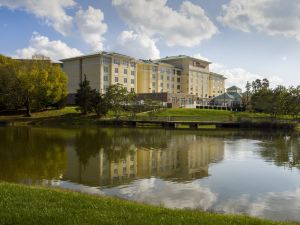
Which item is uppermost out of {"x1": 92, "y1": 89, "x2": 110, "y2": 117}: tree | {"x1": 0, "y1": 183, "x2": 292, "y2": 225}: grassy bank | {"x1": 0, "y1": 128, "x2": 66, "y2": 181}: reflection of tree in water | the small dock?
{"x1": 92, "y1": 89, "x2": 110, "y2": 117}: tree

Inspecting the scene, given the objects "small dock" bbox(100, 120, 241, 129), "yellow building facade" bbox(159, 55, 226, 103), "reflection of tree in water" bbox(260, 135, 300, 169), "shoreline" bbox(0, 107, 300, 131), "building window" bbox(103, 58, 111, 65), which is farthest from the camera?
"yellow building facade" bbox(159, 55, 226, 103)

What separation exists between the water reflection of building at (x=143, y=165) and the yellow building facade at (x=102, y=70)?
6304 centimetres

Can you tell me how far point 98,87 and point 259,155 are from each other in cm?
6905

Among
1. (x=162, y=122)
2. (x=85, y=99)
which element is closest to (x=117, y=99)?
(x=85, y=99)

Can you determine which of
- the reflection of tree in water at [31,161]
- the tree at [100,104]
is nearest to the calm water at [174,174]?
Answer: the reflection of tree in water at [31,161]

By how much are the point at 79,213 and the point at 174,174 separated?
13246 millimetres

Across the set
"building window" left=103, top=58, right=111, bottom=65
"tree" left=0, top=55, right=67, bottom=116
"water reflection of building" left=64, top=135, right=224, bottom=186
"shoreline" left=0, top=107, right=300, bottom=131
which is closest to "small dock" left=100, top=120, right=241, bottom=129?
"shoreline" left=0, top=107, right=300, bottom=131

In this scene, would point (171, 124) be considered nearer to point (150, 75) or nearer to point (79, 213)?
point (150, 75)

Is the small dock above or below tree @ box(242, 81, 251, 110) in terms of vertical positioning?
Answer: below

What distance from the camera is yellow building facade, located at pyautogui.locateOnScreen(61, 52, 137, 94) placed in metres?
96.0

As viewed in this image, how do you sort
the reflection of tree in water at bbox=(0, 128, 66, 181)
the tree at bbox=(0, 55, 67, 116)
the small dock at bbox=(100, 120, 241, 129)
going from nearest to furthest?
the reflection of tree in water at bbox=(0, 128, 66, 181) → the small dock at bbox=(100, 120, 241, 129) → the tree at bbox=(0, 55, 67, 116)

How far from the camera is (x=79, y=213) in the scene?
9398 millimetres

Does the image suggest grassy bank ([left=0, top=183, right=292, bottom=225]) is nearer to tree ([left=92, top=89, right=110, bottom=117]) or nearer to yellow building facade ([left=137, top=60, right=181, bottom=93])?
tree ([left=92, top=89, right=110, bottom=117])

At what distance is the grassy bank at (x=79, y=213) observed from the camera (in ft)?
28.6
